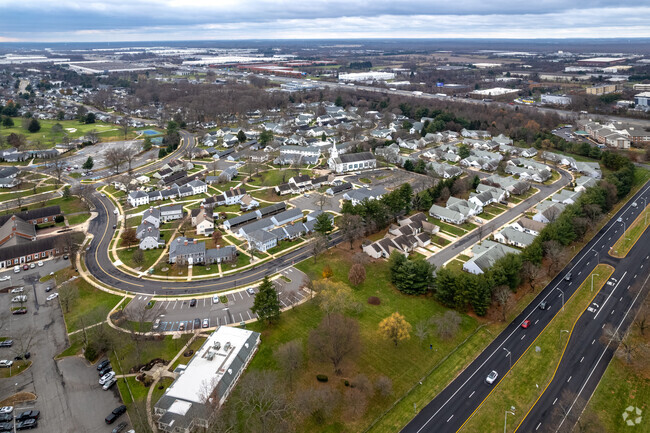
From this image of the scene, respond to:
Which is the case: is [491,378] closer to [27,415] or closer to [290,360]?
[290,360]

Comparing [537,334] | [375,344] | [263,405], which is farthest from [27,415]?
[537,334]

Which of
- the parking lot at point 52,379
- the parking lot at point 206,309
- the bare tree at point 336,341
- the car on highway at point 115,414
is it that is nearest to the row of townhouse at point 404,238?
the parking lot at point 206,309

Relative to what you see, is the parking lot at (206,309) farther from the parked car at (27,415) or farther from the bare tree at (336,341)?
the parked car at (27,415)

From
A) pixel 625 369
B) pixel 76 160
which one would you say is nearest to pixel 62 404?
pixel 625 369

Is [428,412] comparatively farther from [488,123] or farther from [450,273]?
[488,123]

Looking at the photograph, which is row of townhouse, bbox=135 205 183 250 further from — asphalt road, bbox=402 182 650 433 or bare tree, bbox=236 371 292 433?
asphalt road, bbox=402 182 650 433

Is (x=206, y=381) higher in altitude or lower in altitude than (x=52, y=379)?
higher

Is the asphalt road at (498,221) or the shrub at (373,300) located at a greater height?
the asphalt road at (498,221)

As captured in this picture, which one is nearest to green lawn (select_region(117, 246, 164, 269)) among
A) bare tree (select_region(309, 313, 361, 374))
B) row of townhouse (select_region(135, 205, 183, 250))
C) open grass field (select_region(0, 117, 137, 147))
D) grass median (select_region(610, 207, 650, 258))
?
row of townhouse (select_region(135, 205, 183, 250))
